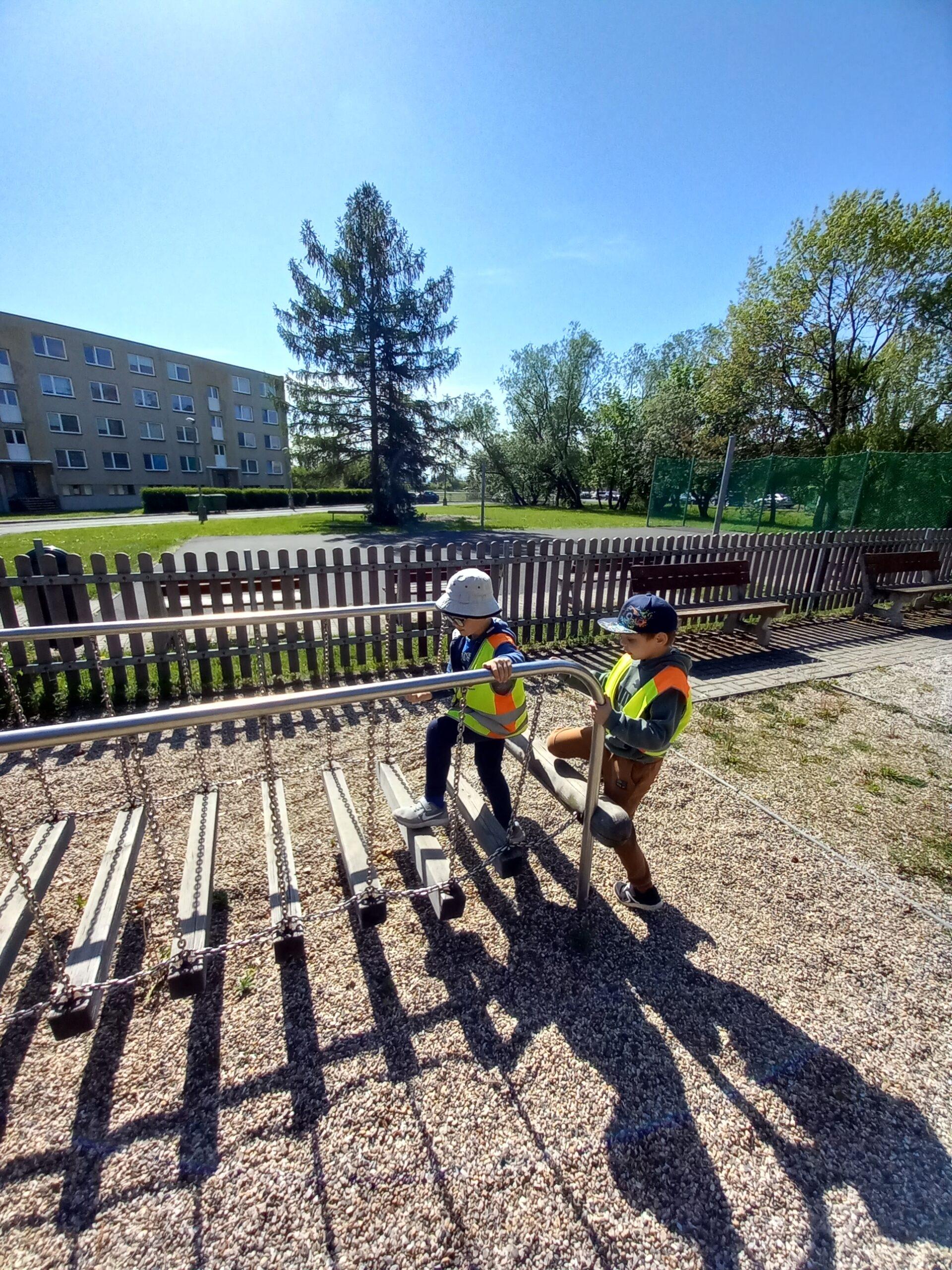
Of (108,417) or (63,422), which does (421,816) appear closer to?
(63,422)

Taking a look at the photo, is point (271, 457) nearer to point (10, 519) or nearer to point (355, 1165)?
point (10, 519)

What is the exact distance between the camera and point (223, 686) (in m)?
5.39

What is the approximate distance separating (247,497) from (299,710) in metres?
44.2

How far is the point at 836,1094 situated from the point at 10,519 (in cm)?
4108

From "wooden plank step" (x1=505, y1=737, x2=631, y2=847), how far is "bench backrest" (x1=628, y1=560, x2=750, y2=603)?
451 cm

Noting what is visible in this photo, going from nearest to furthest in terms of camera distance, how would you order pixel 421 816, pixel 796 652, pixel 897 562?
pixel 421 816
pixel 796 652
pixel 897 562

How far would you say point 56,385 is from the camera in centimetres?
3881

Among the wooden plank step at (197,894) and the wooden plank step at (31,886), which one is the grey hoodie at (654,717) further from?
the wooden plank step at (31,886)

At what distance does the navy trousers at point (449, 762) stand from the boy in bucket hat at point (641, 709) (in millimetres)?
543

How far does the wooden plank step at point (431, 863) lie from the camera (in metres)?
2.17

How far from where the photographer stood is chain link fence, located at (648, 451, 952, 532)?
14.8 m

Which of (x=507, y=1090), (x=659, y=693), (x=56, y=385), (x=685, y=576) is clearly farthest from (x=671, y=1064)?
(x=56, y=385)

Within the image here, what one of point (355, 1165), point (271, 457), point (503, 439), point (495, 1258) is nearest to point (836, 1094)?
point (495, 1258)

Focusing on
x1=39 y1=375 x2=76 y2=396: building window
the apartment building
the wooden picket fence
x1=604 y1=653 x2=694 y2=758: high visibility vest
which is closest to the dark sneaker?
x1=604 y1=653 x2=694 y2=758: high visibility vest
